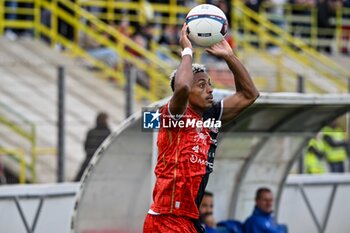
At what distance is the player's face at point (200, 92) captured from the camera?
322 inches

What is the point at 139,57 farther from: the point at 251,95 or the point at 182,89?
the point at 182,89

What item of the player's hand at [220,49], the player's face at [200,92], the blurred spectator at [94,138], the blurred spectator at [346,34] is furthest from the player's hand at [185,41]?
the blurred spectator at [346,34]

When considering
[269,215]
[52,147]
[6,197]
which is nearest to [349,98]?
[269,215]

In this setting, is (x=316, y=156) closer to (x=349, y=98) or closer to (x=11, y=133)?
(x=11, y=133)

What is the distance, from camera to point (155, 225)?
26.7ft

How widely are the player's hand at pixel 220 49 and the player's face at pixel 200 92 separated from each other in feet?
0.70

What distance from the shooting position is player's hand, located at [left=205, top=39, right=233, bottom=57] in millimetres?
8085

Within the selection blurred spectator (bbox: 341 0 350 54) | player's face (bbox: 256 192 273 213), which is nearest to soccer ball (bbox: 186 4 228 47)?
player's face (bbox: 256 192 273 213)

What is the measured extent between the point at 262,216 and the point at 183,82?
4.67m

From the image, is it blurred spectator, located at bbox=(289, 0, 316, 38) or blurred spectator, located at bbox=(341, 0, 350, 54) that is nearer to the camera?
blurred spectator, located at bbox=(289, 0, 316, 38)

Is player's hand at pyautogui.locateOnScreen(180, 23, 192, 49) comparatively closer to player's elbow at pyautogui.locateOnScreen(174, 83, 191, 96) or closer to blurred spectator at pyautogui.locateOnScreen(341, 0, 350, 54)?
player's elbow at pyautogui.locateOnScreen(174, 83, 191, 96)

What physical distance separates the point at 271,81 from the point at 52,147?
206 inches

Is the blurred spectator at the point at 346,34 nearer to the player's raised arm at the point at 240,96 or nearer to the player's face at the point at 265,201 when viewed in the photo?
the player's face at the point at 265,201

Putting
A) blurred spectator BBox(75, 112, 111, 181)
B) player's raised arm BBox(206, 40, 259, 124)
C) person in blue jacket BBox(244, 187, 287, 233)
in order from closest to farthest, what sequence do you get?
player's raised arm BBox(206, 40, 259, 124) → person in blue jacket BBox(244, 187, 287, 233) → blurred spectator BBox(75, 112, 111, 181)
